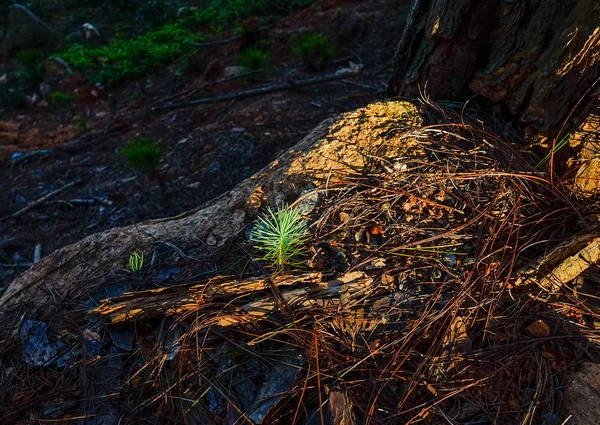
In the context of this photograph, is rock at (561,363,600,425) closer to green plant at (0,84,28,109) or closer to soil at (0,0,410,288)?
soil at (0,0,410,288)

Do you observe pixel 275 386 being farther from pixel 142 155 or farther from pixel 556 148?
pixel 142 155

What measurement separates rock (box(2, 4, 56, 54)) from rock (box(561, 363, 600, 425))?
10.2 metres

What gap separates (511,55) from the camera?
6.97 feet

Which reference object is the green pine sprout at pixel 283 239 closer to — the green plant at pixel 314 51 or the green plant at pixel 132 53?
the green plant at pixel 314 51

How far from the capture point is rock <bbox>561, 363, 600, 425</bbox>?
137cm

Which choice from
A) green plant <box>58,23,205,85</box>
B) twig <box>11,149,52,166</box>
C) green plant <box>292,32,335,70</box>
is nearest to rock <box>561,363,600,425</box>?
green plant <box>292,32,335,70</box>

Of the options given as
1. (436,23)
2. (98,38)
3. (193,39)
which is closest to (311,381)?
(436,23)

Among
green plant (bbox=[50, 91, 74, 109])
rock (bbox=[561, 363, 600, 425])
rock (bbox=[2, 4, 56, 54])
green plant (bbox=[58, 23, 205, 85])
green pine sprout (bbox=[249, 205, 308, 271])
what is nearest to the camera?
rock (bbox=[561, 363, 600, 425])

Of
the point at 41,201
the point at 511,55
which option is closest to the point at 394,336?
the point at 511,55

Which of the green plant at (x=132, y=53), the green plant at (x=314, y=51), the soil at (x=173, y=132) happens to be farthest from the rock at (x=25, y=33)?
the green plant at (x=314, y=51)

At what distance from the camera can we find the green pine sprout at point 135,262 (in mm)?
2090

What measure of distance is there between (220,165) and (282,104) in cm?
114

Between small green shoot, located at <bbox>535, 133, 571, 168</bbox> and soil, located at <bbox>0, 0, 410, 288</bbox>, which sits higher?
small green shoot, located at <bbox>535, 133, 571, 168</bbox>

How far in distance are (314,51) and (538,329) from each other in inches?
176
